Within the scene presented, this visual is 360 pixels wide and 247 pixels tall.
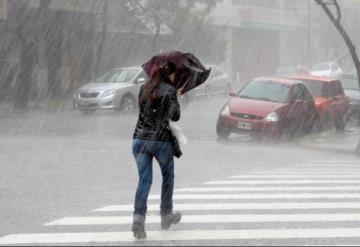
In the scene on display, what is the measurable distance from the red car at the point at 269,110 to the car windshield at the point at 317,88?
6.15ft

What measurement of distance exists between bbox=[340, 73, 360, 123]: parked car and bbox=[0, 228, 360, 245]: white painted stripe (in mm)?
18948

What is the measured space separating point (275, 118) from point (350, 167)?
4465 mm

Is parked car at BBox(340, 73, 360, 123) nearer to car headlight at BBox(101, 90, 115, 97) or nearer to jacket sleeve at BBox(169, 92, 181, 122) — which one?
car headlight at BBox(101, 90, 115, 97)

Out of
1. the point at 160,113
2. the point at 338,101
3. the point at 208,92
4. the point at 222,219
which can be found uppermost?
the point at 160,113

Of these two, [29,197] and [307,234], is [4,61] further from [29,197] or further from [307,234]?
[307,234]

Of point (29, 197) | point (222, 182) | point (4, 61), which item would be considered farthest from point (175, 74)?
point (4, 61)

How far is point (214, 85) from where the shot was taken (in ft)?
125

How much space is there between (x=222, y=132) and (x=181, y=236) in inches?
465

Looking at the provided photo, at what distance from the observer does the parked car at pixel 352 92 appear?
26609mm

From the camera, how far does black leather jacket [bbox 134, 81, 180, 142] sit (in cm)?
730

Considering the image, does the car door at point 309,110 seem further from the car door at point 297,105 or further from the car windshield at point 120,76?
the car windshield at point 120,76

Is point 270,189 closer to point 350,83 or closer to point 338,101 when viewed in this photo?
point 338,101

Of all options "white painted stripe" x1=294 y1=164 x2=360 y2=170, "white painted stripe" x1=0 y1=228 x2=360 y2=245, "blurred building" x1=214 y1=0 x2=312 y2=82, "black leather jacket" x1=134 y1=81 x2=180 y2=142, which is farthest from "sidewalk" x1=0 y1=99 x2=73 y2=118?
"blurred building" x1=214 y1=0 x2=312 y2=82

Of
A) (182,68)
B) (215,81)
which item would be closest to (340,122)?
(215,81)
